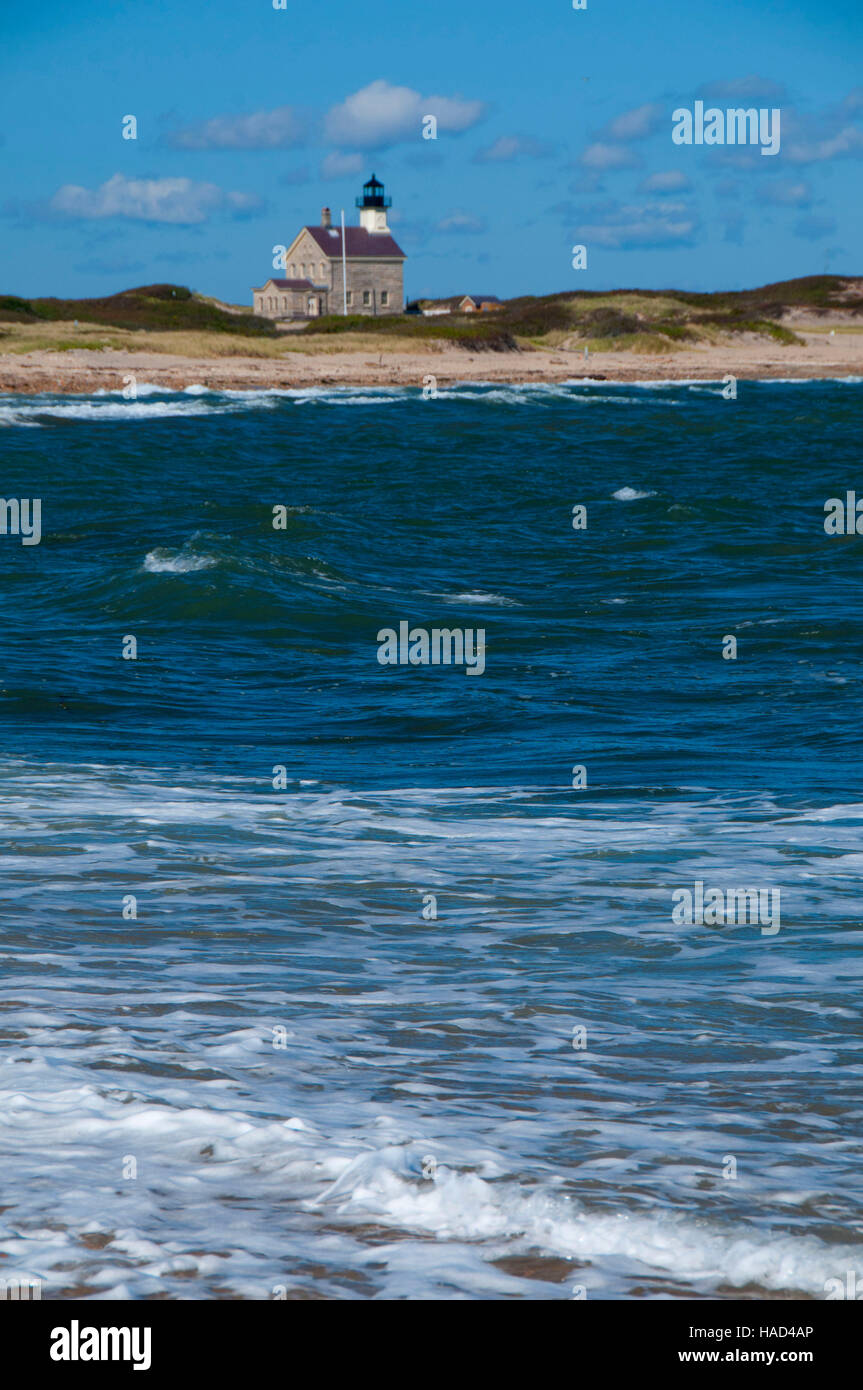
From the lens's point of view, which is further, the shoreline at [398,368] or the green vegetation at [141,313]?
the green vegetation at [141,313]

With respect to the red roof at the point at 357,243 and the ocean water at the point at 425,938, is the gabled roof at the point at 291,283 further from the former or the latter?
the ocean water at the point at 425,938

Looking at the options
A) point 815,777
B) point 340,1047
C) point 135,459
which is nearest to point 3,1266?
point 340,1047

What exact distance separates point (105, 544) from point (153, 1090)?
18.3 m

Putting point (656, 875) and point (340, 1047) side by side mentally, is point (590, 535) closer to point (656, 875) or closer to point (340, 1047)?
point (656, 875)

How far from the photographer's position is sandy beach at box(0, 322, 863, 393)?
2116 inches

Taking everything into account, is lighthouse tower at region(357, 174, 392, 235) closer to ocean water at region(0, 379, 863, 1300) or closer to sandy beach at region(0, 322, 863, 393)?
sandy beach at region(0, 322, 863, 393)

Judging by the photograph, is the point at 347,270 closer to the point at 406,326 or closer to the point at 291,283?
the point at 291,283

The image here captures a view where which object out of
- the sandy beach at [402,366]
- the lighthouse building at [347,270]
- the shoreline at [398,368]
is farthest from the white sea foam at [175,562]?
the lighthouse building at [347,270]

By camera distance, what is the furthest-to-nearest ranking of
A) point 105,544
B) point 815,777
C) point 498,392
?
point 498,392 → point 105,544 → point 815,777

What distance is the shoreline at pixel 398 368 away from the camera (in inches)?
2101

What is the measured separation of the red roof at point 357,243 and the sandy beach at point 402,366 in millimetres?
34298

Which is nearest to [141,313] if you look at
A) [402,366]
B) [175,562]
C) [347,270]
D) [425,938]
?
[402,366]

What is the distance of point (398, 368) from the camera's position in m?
64.8
